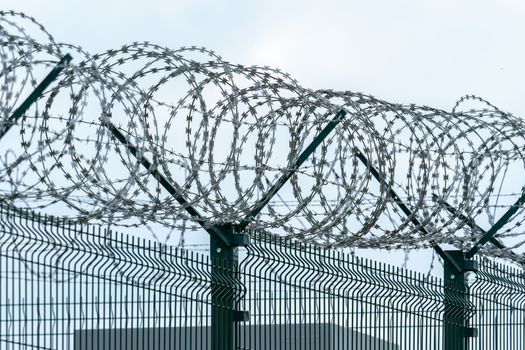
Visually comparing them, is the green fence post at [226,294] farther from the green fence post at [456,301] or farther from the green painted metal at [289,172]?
the green fence post at [456,301]

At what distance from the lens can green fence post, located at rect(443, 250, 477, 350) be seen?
2292 centimetres

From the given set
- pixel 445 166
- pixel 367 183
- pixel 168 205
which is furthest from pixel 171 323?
pixel 445 166

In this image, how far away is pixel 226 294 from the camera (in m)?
20.1

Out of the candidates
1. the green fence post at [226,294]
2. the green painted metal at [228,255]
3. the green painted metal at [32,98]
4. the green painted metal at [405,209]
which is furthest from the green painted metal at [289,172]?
the green painted metal at [32,98]

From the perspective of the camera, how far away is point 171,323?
65.5 ft

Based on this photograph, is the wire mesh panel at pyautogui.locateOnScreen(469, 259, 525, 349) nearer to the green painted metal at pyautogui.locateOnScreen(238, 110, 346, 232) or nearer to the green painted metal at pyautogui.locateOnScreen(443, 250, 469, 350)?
the green painted metal at pyautogui.locateOnScreen(443, 250, 469, 350)

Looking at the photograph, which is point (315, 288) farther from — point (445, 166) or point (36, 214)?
point (36, 214)

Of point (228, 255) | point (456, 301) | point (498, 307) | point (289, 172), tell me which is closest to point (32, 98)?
point (289, 172)

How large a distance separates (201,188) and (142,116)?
1.23 metres

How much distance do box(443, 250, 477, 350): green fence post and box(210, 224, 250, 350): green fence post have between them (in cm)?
369

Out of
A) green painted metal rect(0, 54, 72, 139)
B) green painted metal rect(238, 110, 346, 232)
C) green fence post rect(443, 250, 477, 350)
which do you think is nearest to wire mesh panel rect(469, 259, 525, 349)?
green fence post rect(443, 250, 477, 350)

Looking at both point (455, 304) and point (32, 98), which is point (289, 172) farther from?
point (455, 304)

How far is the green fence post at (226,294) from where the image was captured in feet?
65.9

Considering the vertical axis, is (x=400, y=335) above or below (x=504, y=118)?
below
